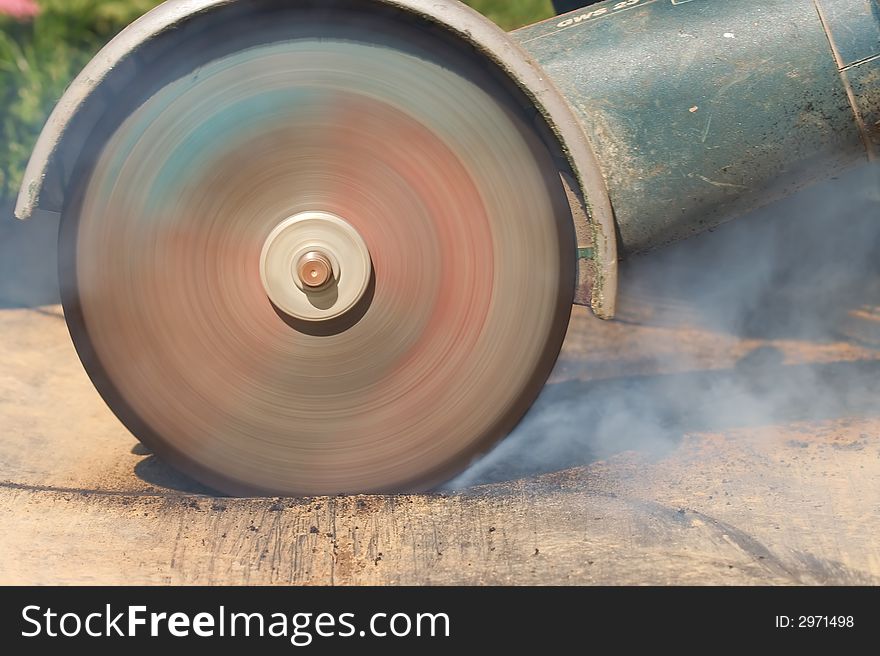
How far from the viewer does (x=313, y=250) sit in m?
2.25

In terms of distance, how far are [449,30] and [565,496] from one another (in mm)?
1070

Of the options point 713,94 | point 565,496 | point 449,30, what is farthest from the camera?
point 565,496

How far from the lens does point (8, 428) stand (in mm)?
3094

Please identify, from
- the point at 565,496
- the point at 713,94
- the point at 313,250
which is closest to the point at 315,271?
the point at 313,250

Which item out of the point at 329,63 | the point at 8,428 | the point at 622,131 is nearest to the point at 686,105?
the point at 622,131

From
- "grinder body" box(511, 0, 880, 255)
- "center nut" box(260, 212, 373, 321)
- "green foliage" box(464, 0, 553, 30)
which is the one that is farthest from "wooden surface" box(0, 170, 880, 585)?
"green foliage" box(464, 0, 553, 30)

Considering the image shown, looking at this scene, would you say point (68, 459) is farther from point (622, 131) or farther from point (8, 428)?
point (622, 131)

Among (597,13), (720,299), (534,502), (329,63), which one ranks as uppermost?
(720,299)

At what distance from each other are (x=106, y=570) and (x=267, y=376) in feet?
1.69

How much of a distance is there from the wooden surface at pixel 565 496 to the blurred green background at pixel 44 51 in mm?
699

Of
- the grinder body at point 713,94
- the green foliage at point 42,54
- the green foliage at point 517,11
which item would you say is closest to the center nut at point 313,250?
the grinder body at point 713,94

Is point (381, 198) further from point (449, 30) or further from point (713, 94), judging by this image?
point (713, 94)

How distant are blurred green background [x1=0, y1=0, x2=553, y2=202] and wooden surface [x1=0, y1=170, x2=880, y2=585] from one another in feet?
2.29

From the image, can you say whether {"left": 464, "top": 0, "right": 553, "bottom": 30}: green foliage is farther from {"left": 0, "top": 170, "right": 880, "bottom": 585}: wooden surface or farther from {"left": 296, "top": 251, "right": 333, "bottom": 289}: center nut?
{"left": 296, "top": 251, "right": 333, "bottom": 289}: center nut
